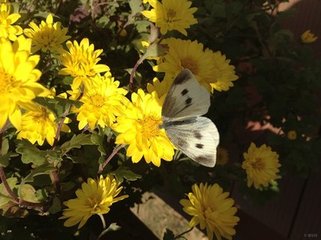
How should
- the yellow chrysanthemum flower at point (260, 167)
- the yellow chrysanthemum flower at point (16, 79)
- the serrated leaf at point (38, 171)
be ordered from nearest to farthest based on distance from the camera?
the yellow chrysanthemum flower at point (16, 79) → the serrated leaf at point (38, 171) → the yellow chrysanthemum flower at point (260, 167)

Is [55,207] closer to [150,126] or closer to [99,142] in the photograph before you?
[99,142]

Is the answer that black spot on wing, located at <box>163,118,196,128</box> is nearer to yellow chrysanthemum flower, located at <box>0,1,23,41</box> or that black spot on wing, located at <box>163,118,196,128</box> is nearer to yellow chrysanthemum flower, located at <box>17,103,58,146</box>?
yellow chrysanthemum flower, located at <box>17,103,58,146</box>

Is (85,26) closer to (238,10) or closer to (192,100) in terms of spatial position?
(238,10)

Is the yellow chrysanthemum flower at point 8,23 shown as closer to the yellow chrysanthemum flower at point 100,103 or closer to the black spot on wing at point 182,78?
the yellow chrysanthemum flower at point 100,103

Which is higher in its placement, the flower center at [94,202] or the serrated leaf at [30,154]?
the serrated leaf at [30,154]

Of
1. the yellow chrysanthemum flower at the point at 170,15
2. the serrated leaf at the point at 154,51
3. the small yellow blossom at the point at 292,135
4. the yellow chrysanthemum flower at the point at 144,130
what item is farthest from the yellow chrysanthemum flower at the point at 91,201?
the small yellow blossom at the point at 292,135

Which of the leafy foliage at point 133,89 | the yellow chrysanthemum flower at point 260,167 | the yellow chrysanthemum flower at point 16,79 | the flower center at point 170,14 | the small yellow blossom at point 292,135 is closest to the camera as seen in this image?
the yellow chrysanthemum flower at point 16,79
